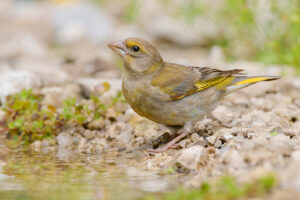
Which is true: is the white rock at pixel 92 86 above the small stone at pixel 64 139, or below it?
above

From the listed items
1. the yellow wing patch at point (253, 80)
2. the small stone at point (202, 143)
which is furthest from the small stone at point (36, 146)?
the yellow wing patch at point (253, 80)

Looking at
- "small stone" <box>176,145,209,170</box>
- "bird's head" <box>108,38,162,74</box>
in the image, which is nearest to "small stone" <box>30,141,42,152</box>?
"bird's head" <box>108,38,162,74</box>

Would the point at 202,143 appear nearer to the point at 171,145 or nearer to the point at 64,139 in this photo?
the point at 171,145

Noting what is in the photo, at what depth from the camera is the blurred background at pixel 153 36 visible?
8375mm

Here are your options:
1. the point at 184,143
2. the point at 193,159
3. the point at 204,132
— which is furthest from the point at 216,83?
the point at 193,159

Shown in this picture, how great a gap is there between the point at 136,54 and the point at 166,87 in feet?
1.55

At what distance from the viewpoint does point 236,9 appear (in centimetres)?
865

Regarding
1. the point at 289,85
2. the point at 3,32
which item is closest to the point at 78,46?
the point at 3,32

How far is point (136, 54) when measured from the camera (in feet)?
18.8

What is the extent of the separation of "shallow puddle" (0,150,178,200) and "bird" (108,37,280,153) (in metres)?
0.54

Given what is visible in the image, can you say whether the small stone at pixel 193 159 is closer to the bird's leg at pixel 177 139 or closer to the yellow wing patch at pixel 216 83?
the bird's leg at pixel 177 139

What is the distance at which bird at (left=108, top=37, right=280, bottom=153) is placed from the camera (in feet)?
18.1

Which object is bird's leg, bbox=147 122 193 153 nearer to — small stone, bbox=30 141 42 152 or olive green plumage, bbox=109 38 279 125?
olive green plumage, bbox=109 38 279 125

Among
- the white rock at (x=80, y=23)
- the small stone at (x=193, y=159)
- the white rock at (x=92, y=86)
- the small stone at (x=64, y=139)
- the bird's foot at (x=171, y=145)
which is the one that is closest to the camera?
the small stone at (x=193, y=159)
